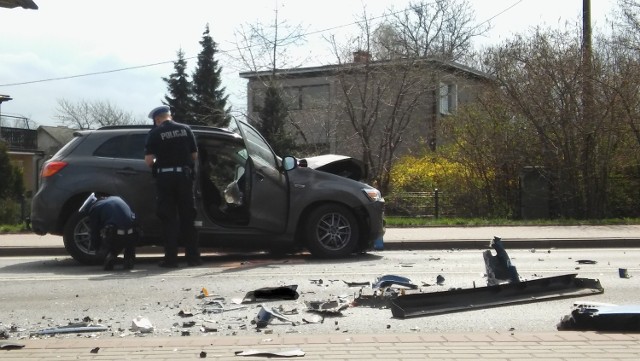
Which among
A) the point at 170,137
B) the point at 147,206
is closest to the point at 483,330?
the point at 170,137

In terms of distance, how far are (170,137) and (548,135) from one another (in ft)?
46.0

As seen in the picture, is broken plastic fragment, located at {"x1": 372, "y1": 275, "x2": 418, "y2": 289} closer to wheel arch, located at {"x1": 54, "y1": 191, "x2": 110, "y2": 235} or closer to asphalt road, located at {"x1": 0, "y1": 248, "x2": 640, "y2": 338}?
asphalt road, located at {"x1": 0, "y1": 248, "x2": 640, "y2": 338}

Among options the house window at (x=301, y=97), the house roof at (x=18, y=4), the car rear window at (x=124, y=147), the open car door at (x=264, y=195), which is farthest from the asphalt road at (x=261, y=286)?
the house window at (x=301, y=97)

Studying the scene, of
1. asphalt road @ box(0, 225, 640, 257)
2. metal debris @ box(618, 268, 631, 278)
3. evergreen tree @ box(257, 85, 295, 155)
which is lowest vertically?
metal debris @ box(618, 268, 631, 278)

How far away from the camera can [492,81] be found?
905 inches

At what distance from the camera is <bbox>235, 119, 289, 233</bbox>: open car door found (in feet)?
36.3

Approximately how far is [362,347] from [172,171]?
4.90 meters

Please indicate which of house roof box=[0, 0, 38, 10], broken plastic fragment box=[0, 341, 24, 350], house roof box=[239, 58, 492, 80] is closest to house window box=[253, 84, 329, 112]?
house roof box=[239, 58, 492, 80]

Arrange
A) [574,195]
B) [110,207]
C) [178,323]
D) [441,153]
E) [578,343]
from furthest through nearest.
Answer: [441,153]
[574,195]
[110,207]
[178,323]
[578,343]

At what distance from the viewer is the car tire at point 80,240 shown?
10.7 meters

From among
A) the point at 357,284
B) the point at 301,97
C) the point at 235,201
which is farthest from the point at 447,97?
the point at 357,284

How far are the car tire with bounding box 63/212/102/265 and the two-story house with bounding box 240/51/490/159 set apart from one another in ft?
52.9

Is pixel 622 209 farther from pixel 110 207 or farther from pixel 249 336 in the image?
pixel 249 336

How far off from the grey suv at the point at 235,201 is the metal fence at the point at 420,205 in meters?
11.6
